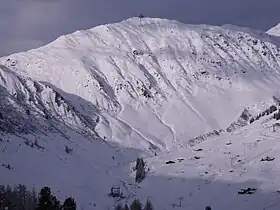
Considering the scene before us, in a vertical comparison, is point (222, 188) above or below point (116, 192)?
below

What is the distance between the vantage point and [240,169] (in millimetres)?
194000

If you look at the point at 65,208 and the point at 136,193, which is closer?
the point at 65,208

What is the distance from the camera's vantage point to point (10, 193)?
16238 centimetres

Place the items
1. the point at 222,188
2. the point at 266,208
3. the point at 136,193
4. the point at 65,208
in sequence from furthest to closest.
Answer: the point at 136,193 → the point at 222,188 → the point at 266,208 → the point at 65,208

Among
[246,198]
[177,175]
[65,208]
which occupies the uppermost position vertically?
[177,175]

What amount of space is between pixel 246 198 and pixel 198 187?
23125 mm

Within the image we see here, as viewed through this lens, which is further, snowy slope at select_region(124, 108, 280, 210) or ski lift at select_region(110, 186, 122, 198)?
ski lift at select_region(110, 186, 122, 198)

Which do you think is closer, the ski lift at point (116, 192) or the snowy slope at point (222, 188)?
the snowy slope at point (222, 188)

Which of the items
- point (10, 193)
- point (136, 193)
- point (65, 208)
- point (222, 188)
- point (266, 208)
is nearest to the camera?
point (65, 208)

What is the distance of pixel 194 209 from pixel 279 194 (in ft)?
79.6

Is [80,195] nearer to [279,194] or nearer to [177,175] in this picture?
[177,175]

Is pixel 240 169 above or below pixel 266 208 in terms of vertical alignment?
above

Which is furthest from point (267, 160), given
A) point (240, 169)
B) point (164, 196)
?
point (164, 196)

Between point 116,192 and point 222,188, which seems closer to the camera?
point 222,188
